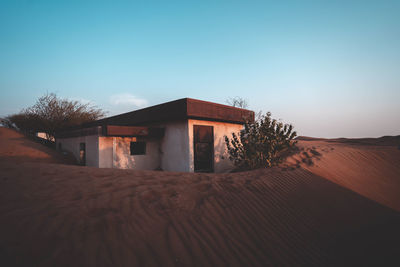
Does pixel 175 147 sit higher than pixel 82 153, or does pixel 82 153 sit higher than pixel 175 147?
pixel 175 147

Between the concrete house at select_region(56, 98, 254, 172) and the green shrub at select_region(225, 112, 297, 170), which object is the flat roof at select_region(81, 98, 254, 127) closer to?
the concrete house at select_region(56, 98, 254, 172)

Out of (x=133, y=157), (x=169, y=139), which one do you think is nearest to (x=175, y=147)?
(x=169, y=139)

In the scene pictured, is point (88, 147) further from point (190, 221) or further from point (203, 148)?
point (190, 221)

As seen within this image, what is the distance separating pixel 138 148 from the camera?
32.3 feet

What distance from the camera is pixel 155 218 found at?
2.51 metres

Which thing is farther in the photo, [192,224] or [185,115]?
[185,115]

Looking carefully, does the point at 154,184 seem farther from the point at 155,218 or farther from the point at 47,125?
the point at 47,125

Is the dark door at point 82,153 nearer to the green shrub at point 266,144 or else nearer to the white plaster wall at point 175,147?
the white plaster wall at point 175,147

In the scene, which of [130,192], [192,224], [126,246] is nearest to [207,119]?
[130,192]

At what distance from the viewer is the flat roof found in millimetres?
8133

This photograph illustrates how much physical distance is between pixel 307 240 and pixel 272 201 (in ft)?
3.22

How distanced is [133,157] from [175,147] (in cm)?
243

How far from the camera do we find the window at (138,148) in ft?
31.9

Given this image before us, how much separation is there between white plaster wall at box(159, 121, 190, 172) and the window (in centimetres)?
107
